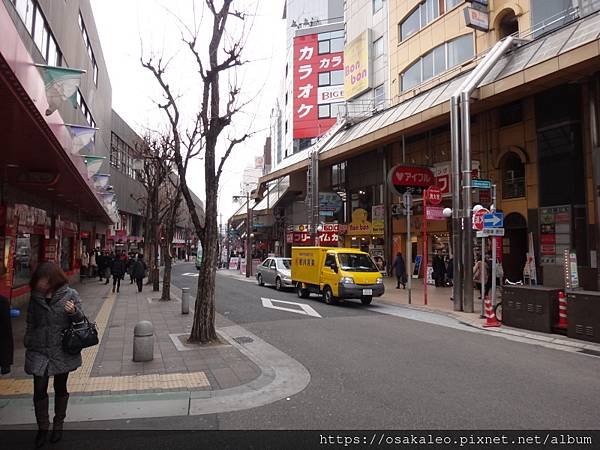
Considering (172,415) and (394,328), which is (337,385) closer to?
(172,415)

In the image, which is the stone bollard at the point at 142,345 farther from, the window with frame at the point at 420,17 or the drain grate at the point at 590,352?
the window with frame at the point at 420,17

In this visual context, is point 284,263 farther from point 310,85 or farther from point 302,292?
point 310,85

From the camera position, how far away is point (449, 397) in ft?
18.8

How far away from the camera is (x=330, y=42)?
4866cm

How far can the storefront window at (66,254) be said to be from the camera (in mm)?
23969

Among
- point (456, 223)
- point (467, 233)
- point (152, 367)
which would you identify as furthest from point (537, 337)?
point (152, 367)

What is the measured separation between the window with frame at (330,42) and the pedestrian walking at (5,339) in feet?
157

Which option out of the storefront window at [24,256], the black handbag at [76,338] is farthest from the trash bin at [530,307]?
the storefront window at [24,256]

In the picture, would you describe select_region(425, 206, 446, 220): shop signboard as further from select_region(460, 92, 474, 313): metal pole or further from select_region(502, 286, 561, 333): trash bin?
select_region(502, 286, 561, 333): trash bin

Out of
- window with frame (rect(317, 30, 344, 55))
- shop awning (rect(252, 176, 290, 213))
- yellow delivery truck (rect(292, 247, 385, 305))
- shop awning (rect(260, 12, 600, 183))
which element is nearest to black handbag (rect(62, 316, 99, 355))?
yellow delivery truck (rect(292, 247, 385, 305))

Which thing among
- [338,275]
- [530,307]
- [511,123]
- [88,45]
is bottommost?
[530,307]

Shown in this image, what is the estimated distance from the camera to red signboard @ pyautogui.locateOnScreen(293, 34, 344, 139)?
4738 cm

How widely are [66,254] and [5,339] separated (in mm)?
22851

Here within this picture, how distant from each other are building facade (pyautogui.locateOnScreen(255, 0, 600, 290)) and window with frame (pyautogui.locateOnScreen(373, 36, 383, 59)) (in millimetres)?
1500
